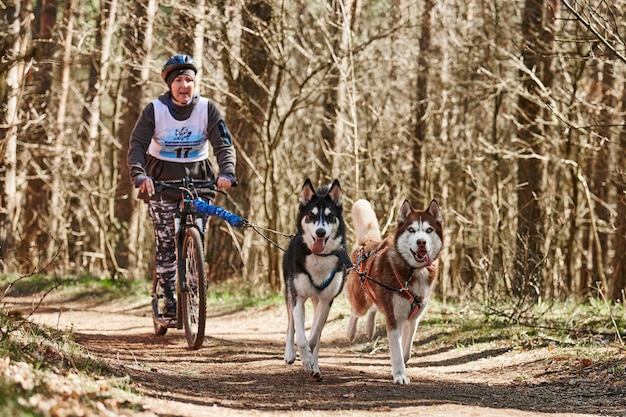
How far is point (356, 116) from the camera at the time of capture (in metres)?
15.8

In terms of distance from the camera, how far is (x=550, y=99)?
43.3ft

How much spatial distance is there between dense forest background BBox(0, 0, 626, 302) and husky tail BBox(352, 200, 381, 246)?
1639 millimetres

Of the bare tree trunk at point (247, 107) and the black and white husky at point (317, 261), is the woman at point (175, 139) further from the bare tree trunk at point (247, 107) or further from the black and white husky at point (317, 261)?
the bare tree trunk at point (247, 107)

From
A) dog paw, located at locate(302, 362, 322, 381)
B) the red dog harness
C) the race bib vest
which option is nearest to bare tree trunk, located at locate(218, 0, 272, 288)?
the race bib vest

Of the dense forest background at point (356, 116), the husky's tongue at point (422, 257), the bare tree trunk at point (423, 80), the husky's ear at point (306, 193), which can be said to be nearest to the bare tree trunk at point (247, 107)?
the dense forest background at point (356, 116)

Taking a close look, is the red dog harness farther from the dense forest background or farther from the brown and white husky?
the dense forest background

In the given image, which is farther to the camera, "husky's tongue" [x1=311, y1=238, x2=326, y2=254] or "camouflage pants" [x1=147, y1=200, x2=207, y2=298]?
"camouflage pants" [x1=147, y1=200, x2=207, y2=298]

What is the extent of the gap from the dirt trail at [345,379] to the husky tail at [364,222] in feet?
3.60

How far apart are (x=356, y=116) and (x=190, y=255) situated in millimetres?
8804

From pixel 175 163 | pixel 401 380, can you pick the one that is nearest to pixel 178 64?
pixel 175 163

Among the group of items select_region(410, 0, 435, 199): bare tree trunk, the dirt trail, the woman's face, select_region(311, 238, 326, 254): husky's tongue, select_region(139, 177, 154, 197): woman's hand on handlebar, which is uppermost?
select_region(410, 0, 435, 199): bare tree trunk

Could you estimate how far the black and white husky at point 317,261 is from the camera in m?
6.38

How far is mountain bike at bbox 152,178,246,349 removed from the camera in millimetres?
7234

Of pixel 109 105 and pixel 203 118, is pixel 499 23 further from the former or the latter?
pixel 109 105
